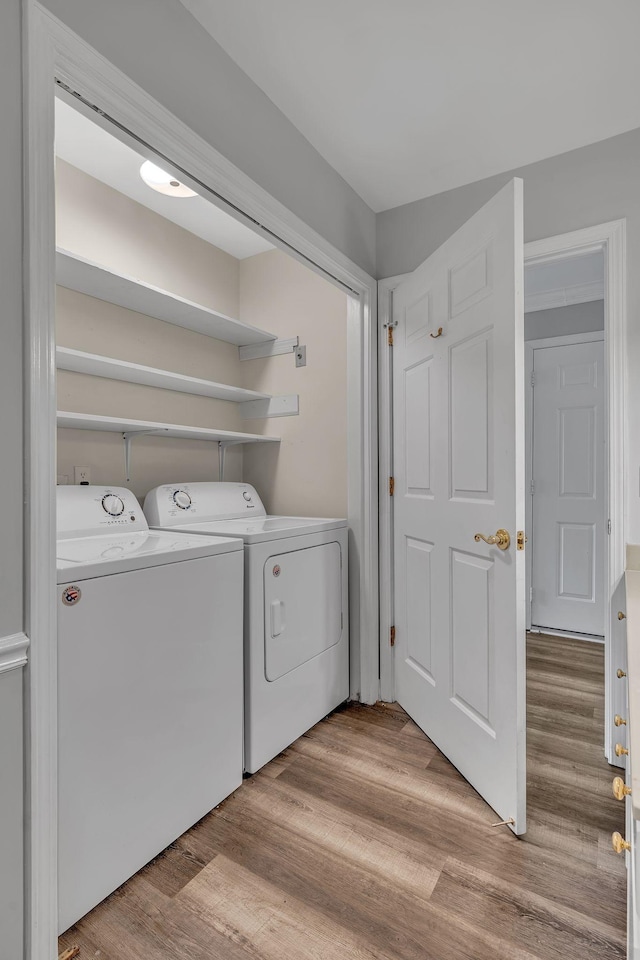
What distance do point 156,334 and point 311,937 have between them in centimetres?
238

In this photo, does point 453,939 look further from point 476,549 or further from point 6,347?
point 6,347

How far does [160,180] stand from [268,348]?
1041 mm

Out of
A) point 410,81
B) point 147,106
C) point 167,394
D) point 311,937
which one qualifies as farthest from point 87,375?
point 311,937

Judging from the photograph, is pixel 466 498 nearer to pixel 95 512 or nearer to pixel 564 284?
pixel 95 512

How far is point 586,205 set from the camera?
1.98 m

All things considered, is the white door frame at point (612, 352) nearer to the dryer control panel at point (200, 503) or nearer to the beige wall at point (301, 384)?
the beige wall at point (301, 384)

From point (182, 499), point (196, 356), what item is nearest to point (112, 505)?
point (182, 499)

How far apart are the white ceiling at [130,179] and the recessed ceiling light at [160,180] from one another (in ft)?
0.22

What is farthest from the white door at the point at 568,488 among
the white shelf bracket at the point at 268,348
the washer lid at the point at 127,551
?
the washer lid at the point at 127,551

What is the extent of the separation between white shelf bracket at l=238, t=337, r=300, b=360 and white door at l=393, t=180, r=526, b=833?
2.01ft

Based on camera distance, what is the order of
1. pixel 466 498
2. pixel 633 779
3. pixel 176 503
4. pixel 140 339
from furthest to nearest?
1. pixel 140 339
2. pixel 176 503
3. pixel 466 498
4. pixel 633 779

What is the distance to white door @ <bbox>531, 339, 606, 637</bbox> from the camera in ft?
11.1

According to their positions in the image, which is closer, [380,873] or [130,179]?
[380,873]

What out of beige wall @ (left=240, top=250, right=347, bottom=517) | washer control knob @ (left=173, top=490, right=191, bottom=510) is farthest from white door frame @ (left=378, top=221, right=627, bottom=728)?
washer control knob @ (left=173, top=490, right=191, bottom=510)
